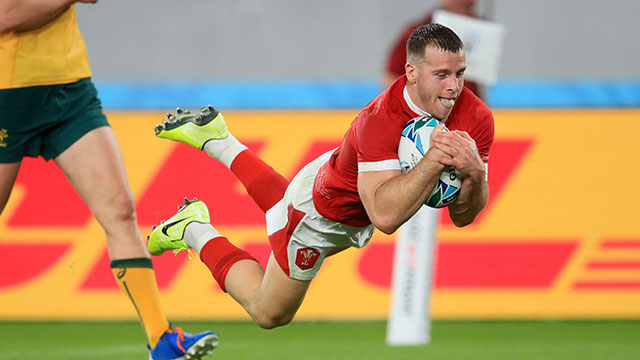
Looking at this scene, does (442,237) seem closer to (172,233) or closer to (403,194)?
(172,233)

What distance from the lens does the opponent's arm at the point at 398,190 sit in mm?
3936

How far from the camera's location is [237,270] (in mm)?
5027

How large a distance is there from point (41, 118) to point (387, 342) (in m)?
2.90

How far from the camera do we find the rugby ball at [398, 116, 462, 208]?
4.04m

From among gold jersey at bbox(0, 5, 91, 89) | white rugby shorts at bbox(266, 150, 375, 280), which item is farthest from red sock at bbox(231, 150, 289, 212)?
gold jersey at bbox(0, 5, 91, 89)

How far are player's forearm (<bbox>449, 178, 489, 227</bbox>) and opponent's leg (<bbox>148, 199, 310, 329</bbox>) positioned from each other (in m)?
0.90

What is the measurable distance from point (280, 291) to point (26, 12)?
1711mm

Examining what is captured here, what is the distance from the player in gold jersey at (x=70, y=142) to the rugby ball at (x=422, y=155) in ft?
4.28

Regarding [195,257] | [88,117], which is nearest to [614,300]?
[195,257]

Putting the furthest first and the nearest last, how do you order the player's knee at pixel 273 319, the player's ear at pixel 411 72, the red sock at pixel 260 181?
the red sock at pixel 260 181, the player's knee at pixel 273 319, the player's ear at pixel 411 72

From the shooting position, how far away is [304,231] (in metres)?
4.75

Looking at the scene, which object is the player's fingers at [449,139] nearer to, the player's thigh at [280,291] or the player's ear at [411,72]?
the player's ear at [411,72]

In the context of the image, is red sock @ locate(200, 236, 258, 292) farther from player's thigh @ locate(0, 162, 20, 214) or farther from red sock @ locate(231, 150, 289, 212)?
player's thigh @ locate(0, 162, 20, 214)

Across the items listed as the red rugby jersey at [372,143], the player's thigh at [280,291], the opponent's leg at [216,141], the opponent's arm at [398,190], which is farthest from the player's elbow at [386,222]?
the opponent's leg at [216,141]
